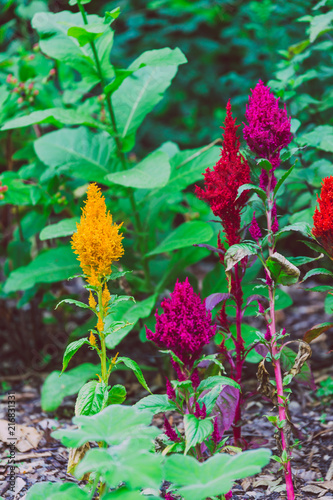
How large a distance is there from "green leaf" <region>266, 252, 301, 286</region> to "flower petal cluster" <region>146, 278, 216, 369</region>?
1.04ft

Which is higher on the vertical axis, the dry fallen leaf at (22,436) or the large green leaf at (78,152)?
the large green leaf at (78,152)

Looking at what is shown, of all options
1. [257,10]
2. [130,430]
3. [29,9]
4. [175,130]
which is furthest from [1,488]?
[175,130]

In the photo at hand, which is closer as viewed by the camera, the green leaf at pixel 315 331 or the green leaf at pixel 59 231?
the green leaf at pixel 315 331

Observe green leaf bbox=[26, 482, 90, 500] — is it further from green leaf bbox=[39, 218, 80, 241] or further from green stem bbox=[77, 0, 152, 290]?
green stem bbox=[77, 0, 152, 290]

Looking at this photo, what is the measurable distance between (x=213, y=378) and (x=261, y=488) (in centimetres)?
54

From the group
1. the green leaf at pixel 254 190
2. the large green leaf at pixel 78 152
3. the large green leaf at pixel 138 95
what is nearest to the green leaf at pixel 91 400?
the green leaf at pixel 254 190

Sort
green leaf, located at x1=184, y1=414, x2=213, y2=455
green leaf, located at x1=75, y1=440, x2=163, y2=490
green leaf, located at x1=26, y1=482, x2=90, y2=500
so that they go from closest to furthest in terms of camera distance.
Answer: green leaf, located at x1=75, y1=440, x2=163, y2=490 → green leaf, located at x1=26, y1=482, x2=90, y2=500 → green leaf, located at x1=184, y1=414, x2=213, y2=455

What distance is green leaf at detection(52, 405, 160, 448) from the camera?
1.26 m

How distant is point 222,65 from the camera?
4828 millimetres

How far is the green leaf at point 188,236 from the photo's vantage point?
2.36 metres

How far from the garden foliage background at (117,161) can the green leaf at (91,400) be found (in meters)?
0.54

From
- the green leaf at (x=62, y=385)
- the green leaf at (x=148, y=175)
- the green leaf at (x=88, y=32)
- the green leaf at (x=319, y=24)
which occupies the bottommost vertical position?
the green leaf at (x=62, y=385)

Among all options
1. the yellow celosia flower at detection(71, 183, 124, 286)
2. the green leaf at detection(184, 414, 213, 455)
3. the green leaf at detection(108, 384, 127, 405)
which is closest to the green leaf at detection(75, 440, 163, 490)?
the green leaf at detection(184, 414, 213, 455)

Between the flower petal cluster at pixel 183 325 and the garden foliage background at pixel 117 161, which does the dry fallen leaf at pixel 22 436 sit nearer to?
the garden foliage background at pixel 117 161
